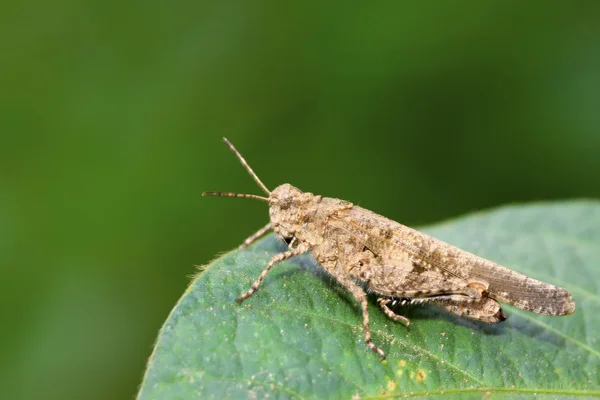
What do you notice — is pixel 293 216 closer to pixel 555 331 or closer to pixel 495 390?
pixel 495 390

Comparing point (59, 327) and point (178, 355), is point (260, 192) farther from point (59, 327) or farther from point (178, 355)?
point (178, 355)

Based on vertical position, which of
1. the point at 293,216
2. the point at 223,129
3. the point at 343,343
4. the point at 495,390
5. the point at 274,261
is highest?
the point at 223,129

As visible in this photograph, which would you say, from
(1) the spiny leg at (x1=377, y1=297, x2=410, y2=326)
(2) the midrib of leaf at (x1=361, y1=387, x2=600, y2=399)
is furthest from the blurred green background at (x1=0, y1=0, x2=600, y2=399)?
(2) the midrib of leaf at (x1=361, y1=387, x2=600, y2=399)

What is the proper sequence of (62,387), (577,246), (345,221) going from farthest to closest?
(62,387)
(577,246)
(345,221)

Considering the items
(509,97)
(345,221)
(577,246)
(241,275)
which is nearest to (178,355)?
(241,275)

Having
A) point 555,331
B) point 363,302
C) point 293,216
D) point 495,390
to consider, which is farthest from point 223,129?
point 495,390
